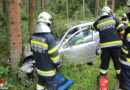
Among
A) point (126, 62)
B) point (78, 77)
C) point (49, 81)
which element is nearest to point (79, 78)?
point (78, 77)

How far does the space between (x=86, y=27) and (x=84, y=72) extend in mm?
1767

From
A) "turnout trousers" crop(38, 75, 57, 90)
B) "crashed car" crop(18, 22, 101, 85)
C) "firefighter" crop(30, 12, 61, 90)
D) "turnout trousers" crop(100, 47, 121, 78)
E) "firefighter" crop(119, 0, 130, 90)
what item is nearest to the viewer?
"firefighter" crop(30, 12, 61, 90)

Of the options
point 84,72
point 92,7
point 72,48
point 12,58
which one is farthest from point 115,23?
point 92,7

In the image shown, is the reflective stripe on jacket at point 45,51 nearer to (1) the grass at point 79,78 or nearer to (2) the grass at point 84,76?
(1) the grass at point 79,78

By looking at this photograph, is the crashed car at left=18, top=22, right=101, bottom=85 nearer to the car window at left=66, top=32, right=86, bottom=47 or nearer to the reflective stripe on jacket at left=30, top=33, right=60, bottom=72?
the car window at left=66, top=32, right=86, bottom=47

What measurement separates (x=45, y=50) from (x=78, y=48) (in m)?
2.36

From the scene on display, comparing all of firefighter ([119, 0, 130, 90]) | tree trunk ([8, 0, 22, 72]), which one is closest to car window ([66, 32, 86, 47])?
tree trunk ([8, 0, 22, 72])

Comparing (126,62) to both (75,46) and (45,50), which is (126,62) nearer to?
(45,50)

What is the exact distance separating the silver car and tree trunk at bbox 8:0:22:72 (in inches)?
53.6

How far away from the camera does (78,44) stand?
510cm

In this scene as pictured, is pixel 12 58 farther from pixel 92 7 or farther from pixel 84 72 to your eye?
pixel 92 7

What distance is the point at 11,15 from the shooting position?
152 inches

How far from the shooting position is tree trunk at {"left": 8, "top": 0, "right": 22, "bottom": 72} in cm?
386

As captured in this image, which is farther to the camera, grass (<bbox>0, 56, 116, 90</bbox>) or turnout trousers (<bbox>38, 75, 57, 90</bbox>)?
grass (<bbox>0, 56, 116, 90</bbox>)
